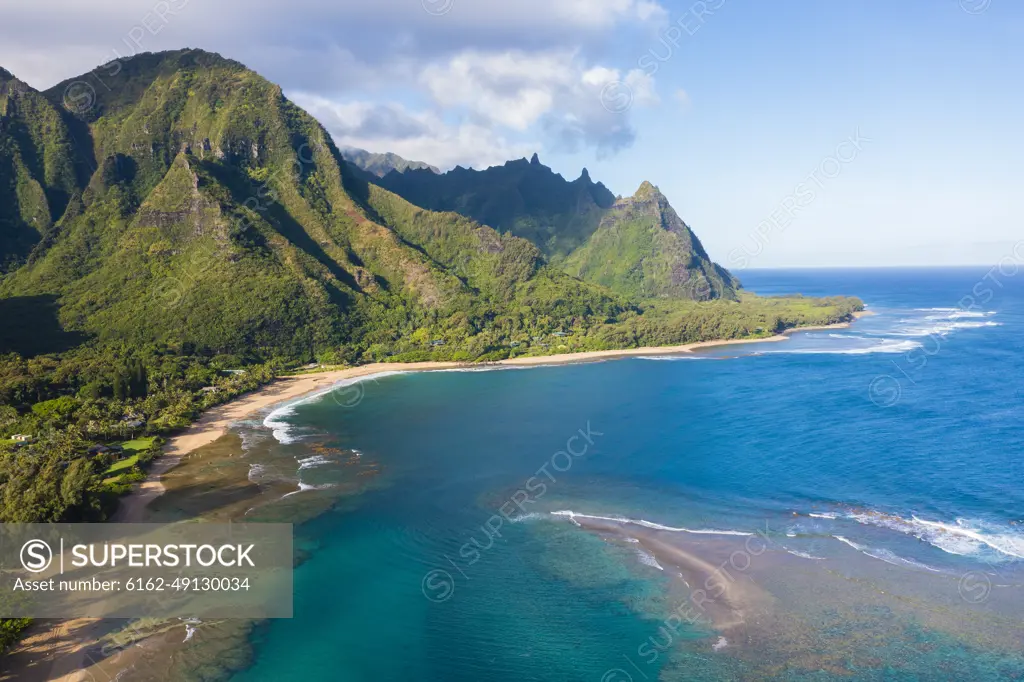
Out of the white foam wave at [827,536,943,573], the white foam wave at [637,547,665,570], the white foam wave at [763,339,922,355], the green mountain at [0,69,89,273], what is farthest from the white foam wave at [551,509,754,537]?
the green mountain at [0,69,89,273]

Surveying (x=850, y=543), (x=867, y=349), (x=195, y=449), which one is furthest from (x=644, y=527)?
(x=867, y=349)

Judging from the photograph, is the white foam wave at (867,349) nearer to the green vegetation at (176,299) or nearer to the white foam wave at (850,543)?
the green vegetation at (176,299)

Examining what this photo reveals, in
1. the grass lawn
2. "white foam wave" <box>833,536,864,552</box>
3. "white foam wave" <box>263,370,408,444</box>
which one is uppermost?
"white foam wave" <box>263,370,408,444</box>

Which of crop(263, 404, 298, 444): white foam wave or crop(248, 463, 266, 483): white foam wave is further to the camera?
crop(263, 404, 298, 444): white foam wave

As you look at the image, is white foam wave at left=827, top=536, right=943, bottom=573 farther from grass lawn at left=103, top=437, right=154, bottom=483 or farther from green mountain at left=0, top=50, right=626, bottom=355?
green mountain at left=0, top=50, right=626, bottom=355

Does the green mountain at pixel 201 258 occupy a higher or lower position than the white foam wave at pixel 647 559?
higher

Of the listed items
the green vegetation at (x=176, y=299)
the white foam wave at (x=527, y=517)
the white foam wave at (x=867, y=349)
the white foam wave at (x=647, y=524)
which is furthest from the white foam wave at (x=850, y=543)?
the white foam wave at (x=867, y=349)

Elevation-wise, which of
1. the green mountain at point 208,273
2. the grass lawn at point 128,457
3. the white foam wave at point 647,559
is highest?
the green mountain at point 208,273
